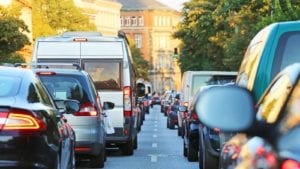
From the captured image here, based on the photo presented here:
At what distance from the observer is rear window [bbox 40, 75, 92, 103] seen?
14352 mm

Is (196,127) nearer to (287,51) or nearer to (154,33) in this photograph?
(287,51)

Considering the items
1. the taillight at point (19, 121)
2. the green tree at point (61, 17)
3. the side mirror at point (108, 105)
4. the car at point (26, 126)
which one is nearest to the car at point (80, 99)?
the side mirror at point (108, 105)

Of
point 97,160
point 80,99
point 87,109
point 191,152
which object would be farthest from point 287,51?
point 191,152

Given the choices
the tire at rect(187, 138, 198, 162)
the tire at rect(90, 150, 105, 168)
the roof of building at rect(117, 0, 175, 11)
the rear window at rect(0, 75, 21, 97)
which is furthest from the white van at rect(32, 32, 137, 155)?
the roof of building at rect(117, 0, 175, 11)

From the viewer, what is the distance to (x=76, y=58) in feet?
62.3

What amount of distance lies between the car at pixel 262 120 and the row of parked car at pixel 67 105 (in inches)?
116

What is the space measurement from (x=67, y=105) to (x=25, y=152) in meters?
3.20

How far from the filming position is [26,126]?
7.62 meters

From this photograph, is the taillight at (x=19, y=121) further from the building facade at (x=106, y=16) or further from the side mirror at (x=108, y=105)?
the building facade at (x=106, y=16)

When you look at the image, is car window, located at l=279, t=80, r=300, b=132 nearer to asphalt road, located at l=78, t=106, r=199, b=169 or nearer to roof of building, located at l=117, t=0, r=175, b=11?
asphalt road, located at l=78, t=106, r=199, b=169

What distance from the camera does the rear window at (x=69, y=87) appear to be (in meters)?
14.4

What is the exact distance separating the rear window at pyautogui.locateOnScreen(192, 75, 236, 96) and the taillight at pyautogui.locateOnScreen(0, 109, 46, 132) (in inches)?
465

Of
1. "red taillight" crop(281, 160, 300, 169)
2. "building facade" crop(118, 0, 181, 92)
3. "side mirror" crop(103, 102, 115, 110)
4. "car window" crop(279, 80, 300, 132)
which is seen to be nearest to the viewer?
"red taillight" crop(281, 160, 300, 169)

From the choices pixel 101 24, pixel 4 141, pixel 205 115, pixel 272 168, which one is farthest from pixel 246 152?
pixel 101 24
